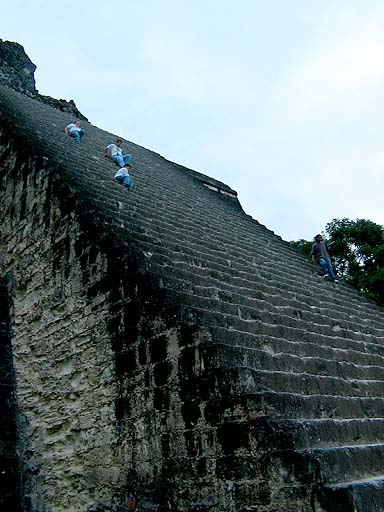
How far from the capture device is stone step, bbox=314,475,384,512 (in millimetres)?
2607

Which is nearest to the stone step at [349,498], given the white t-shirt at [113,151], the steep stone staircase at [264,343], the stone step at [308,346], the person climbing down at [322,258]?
the steep stone staircase at [264,343]

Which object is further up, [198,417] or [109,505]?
[198,417]

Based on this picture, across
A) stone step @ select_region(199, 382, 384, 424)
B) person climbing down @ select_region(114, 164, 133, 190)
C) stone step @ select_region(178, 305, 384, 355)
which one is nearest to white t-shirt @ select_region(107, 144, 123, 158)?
person climbing down @ select_region(114, 164, 133, 190)

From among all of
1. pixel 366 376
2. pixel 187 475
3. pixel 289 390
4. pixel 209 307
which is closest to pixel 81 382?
pixel 209 307

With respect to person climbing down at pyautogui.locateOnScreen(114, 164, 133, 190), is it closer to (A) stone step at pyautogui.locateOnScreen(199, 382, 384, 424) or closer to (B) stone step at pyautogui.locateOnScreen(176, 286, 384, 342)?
(B) stone step at pyautogui.locateOnScreen(176, 286, 384, 342)

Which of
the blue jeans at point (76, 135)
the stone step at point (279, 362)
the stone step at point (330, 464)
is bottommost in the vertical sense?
the stone step at point (330, 464)

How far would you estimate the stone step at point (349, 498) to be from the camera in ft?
8.55

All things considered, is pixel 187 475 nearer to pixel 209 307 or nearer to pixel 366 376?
pixel 209 307

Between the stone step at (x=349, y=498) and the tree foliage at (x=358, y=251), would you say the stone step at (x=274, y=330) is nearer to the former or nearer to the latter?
the stone step at (x=349, y=498)

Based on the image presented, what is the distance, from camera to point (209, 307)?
4.63 meters

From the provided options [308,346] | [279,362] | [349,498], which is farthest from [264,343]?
[349,498]

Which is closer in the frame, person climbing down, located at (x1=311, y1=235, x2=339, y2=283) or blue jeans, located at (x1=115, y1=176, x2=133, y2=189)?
blue jeans, located at (x1=115, y1=176, x2=133, y2=189)

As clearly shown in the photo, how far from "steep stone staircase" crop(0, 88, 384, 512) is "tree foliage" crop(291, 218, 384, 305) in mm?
9885

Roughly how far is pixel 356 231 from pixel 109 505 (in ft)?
60.8
